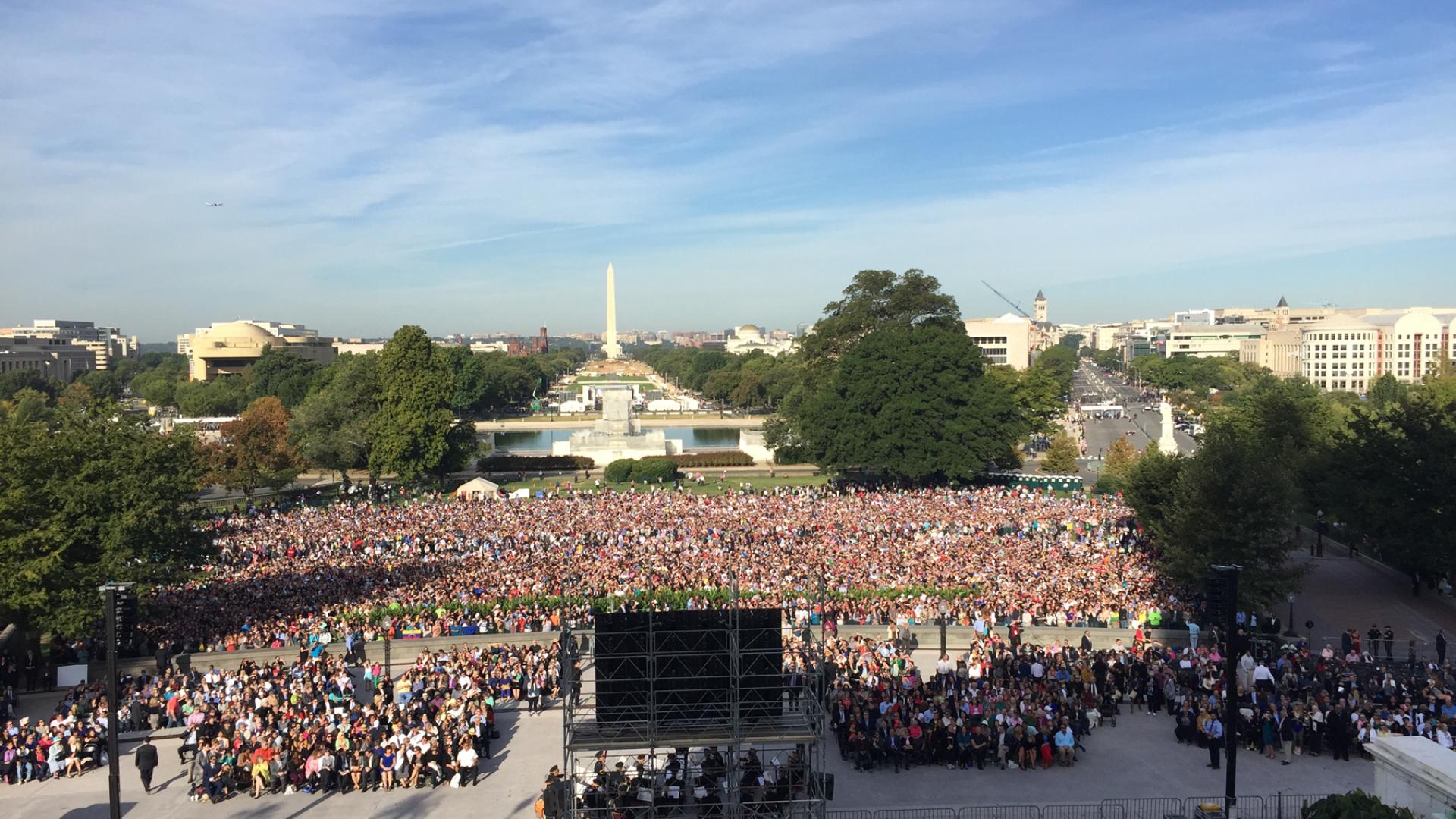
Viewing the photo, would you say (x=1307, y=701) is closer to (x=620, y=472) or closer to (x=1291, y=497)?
(x=1291, y=497)

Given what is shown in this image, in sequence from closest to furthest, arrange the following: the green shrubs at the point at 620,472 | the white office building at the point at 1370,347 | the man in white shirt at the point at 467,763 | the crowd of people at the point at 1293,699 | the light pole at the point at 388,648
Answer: the man in white shirt at the point at 467,763, the crowd of people at the point at 1293,699, the light pole at the point at 388,648, the green shrubs at the point at 620,472, the white office building at the point at 1370,347

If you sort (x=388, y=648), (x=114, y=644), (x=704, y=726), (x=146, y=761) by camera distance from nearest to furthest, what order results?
(x=704, y=726) < (x=114, y=644) < (x=146, y=761) < (x=388, y=648)

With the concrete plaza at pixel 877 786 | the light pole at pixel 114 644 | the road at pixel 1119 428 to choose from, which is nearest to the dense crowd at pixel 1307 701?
the concrete plaza at pixel 877 786

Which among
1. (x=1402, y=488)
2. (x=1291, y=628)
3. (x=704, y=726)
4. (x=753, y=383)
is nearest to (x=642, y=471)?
(x=1402, y=488)

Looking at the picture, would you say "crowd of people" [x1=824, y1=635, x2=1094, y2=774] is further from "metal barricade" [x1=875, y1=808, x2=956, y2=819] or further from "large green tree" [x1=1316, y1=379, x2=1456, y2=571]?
"large green tree" [x1=1316, y1=379, x2=1456, y2=571]

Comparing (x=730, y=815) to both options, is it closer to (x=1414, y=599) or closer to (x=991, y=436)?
(x=1414, y=599)

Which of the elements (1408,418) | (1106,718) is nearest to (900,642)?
(1106,718)

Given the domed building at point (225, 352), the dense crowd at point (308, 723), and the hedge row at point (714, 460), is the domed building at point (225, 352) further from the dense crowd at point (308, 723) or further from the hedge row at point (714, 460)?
the dense crowd at point (308, 723)
